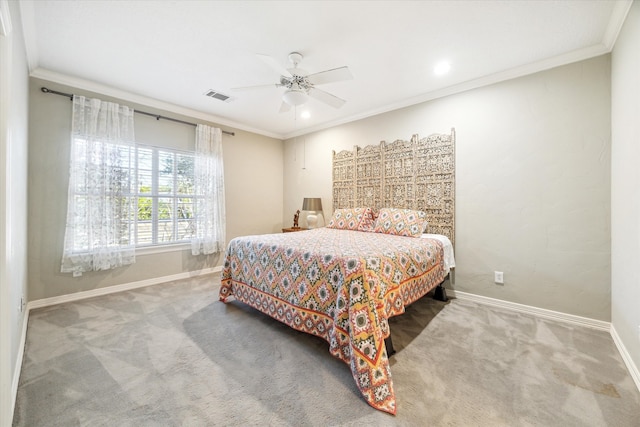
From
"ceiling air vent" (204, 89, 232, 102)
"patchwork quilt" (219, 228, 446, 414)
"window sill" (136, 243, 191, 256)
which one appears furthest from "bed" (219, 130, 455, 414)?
"ceiling air vent" (204, 89, 232, 102)

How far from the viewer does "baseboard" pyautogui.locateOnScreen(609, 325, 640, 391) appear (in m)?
1.62

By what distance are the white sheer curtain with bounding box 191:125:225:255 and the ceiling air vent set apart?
2.36 ft

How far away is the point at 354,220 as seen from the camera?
12.0 feet

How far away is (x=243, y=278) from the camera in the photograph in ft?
8.87

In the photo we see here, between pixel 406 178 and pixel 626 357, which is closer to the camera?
pixel 626 357

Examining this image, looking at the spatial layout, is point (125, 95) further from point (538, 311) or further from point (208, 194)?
point (538, 311)

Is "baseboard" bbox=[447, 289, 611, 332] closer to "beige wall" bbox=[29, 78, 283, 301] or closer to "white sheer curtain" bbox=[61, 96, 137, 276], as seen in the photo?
"beige wall" bbox=[29, 78, 283, 301]

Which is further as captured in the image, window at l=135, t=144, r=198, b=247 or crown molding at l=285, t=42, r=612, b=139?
window at l=135, t=144, r=198, b=247

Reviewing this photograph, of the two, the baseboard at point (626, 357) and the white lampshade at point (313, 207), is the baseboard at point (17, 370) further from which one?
Result: the baseboard at point (626, 357)

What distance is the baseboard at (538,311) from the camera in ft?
7.72

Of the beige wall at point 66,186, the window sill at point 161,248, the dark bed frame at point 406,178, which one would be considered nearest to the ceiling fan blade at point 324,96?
the dark bed frame at point 406,178

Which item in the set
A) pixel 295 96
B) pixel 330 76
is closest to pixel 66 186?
pixel 295 96

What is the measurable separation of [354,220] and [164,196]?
2789 mm

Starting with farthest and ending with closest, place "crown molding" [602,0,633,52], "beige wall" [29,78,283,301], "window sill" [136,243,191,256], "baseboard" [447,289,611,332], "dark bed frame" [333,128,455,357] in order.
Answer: "window sill" [136,243,191,256] → "dark bed frame" [333,128,455,357] → "beige wall" [29,78,283,301] → "baseboard" [447,289,611,332] → "crown molding" [602,0,633,52]
